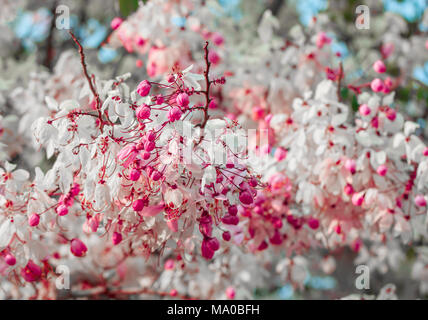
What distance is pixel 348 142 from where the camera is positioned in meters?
2.08

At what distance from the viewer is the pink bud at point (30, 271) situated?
1.74 meters

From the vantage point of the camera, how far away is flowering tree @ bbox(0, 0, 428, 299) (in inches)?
57.1

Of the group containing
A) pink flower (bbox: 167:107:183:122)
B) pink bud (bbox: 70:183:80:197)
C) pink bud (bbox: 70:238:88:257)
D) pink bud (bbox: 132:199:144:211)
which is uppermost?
pink flower (bbox: 167:107:183:122)

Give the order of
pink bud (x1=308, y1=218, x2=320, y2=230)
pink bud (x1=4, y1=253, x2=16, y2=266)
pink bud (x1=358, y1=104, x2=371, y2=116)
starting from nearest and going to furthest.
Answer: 1. pink bud (x1=4, y1=253, x2=16, y2=266)
2. pink bud (x1=358, y1=104, x2=371, y2=116)
3. pink bud (x1=308, y1=218, x2=320, y2=230)

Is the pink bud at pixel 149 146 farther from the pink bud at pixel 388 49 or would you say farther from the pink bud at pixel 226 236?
the pink bud at pixel 388 49

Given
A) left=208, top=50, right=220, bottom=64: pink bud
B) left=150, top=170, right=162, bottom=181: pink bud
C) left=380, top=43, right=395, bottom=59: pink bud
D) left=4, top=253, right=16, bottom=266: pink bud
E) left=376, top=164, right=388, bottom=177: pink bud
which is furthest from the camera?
left=380, top=43, right=395, bottom=59: pink bud

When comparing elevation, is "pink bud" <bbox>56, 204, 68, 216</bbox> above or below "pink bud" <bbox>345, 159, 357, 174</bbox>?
below

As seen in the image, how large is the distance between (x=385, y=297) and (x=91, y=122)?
174 centimetres

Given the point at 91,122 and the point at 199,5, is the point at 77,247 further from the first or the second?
the point at 199,5

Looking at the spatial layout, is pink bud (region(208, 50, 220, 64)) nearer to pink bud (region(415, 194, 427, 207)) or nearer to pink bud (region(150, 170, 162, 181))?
pink bud (region(415, 194, 427, 207))

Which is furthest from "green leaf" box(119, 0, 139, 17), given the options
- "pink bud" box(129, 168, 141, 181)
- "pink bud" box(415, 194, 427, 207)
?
"pink bud" box(415, 194, 427, 207)

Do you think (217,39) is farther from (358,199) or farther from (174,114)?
(174,114)

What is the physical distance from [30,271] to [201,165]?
835mm

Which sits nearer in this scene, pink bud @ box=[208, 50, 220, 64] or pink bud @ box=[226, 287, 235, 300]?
pink bud @ box=[226, 287, 235, 300]
